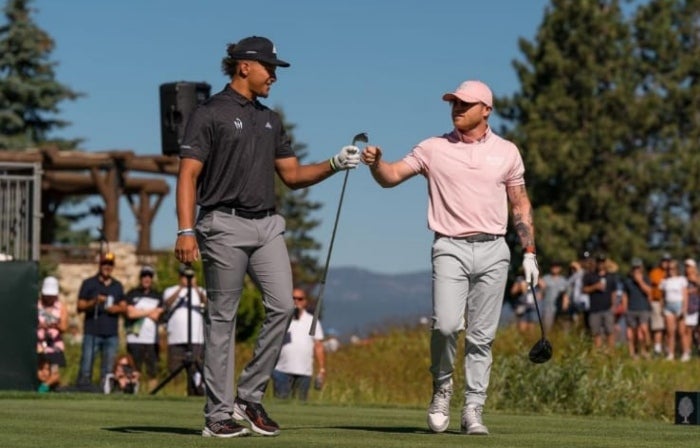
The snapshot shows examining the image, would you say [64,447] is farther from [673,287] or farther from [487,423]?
[673,287]

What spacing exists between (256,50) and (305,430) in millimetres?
2285

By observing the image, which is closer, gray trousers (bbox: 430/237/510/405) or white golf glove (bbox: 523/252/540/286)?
gray trousers (bbox: 430/237/510/405)

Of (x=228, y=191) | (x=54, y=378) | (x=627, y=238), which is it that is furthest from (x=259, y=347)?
(x=627, y=238)

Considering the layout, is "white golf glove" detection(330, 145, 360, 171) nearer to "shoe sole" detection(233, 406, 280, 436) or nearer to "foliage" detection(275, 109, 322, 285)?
"shoe sole" detection(233, 406, 280, 436)

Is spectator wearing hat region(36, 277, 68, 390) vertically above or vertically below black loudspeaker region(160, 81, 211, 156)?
below

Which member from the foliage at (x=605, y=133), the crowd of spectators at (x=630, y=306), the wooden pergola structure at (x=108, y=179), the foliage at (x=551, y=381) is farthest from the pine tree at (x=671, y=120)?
the foliage at (x=551, y=381)

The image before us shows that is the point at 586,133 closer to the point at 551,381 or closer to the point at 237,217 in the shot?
the point at 551,381

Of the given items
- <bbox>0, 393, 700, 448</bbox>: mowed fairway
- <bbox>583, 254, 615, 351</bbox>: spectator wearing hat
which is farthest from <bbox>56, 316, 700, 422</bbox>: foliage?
<bbox>0, 393, 700, 448</bbox>: mowed fairway

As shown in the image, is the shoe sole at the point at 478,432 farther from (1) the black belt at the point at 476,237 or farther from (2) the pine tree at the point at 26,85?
(2) the pine tree at the point at 26,85

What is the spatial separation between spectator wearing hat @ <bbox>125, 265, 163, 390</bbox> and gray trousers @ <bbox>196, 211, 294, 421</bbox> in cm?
1143

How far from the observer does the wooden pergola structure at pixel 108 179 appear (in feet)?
129

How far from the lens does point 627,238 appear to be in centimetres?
5372

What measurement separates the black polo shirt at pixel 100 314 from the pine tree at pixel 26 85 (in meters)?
33.7

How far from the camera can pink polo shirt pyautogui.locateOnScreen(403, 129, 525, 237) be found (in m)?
10.1
